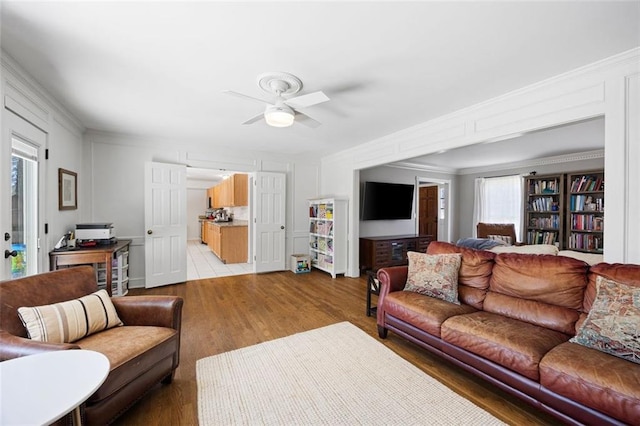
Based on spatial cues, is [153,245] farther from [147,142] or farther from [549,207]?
[549,207]

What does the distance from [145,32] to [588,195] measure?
6.92 metres

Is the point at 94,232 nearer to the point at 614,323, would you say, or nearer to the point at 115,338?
the point at 115,338

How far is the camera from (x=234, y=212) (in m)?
8.50

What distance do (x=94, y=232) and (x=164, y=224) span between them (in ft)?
3.45

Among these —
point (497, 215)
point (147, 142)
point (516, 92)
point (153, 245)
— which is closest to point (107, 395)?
point (153, 245)

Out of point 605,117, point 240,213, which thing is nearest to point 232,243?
point 240,213

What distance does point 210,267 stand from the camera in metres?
5.92

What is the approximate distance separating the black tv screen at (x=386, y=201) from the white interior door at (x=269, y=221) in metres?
1.76

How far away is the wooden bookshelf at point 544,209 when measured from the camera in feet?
17.4

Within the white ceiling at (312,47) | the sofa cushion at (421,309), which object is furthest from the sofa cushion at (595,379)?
the white ceiling at (312,47)

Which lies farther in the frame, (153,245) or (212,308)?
(153,245)

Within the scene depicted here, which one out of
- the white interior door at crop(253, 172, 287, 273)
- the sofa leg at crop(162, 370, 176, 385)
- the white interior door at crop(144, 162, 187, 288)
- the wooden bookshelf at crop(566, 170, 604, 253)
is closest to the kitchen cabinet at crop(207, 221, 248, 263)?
the white interior door at crop(253, 172, 287, 273)

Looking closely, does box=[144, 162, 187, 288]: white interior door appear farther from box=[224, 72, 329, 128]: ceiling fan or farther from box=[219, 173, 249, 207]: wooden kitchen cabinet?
box=[224, 72, 329, 128]: ceiling fan

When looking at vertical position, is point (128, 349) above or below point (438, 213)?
below
